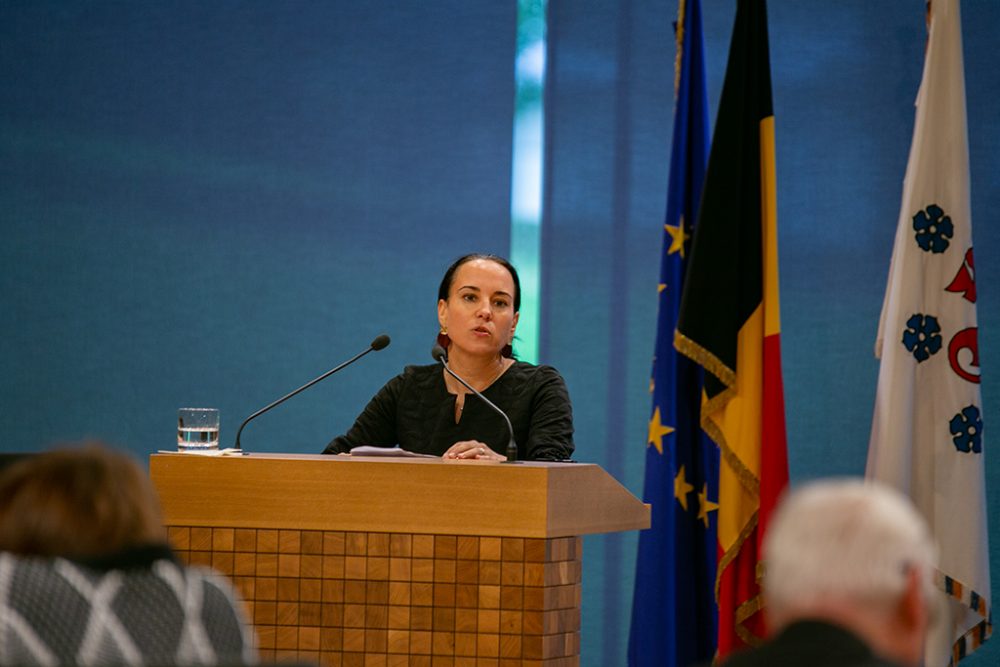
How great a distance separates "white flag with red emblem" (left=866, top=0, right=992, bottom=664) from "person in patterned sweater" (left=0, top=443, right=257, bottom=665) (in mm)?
2875

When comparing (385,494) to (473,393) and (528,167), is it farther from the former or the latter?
(528,167)

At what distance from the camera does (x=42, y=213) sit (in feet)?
19.8

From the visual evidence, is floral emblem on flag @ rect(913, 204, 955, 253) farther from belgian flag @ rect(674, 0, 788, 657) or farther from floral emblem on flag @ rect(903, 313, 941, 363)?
belgian flag @ rect(674, 0, 788, 657)

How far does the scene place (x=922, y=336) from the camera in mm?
4059

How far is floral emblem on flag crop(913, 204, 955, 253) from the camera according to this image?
4059mm

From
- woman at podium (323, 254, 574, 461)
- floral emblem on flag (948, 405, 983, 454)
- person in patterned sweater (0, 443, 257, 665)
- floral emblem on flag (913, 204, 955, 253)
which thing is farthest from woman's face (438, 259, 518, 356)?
person in patterned sweater (0, 443, 257, 665)

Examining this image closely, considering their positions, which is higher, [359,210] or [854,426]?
[359,210]

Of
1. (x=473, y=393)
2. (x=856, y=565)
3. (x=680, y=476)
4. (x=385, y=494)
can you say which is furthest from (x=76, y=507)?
(x=680, y=476)

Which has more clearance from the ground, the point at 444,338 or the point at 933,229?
the point at 933,229

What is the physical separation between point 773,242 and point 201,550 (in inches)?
84.8

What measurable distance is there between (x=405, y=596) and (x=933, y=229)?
6.98 ft

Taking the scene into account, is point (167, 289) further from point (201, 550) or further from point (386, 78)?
point (201, 550)

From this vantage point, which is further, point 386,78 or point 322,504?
point 386,78

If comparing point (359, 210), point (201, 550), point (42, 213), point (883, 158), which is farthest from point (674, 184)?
point (42, 213)
